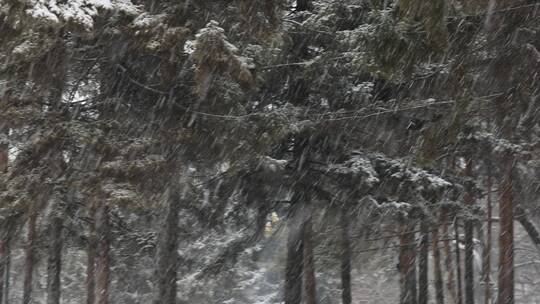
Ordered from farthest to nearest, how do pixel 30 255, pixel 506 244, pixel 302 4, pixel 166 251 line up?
pixel 30 255
pixel 302 4
pixel 506 244
pixel 166 251

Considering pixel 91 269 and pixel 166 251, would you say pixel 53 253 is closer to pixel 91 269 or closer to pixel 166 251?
pixel 166 251

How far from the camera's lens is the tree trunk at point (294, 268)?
1580 cm

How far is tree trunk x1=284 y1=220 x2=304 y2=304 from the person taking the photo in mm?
15797

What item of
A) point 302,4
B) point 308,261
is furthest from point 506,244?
point 302,4

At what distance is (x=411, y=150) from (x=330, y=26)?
3695mm

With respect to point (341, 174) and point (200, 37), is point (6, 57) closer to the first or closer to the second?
point (200, 37)

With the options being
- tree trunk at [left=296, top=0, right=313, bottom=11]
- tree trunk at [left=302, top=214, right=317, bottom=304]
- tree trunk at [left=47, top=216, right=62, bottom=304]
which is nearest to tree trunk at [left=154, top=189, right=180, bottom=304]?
tree trunk at [left=47, top=216, right=62, bottom=304]

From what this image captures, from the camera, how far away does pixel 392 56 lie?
9.64 m

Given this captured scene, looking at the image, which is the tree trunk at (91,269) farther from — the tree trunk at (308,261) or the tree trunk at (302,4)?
the tree trunk at (302,4)

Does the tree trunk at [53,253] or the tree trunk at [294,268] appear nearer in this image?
the tree trunk at [53,253]

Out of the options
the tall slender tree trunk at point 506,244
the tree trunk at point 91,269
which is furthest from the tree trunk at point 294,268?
the tree trunk at point 91,269

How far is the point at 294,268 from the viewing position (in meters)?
16.2

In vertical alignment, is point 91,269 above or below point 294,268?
above

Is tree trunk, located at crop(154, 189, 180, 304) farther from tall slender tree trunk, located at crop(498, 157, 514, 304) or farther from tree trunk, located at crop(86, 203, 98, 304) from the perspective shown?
tall slender tree trunk, located at crop(498, 157, 514, 304)
